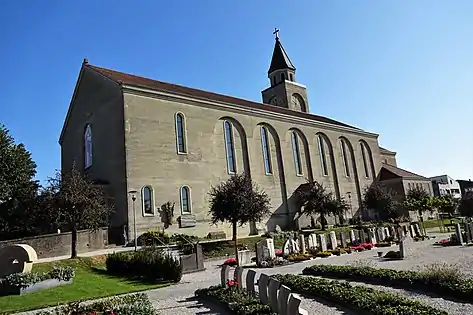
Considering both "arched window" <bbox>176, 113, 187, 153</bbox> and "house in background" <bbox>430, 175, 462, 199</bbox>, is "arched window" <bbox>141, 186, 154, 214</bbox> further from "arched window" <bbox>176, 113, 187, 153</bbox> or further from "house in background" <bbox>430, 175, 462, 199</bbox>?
"house in background" <bbox>430, 175, 462, 199</bbox>

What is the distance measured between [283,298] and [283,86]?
2273 inches

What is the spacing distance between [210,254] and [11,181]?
68.1 ft

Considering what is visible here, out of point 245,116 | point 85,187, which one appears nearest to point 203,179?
point 245,116

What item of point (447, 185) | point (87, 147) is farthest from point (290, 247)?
point (447, 185)

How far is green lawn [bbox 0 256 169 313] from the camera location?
12.7m

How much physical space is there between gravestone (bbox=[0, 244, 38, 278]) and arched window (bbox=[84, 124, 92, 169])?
21871 millimetres

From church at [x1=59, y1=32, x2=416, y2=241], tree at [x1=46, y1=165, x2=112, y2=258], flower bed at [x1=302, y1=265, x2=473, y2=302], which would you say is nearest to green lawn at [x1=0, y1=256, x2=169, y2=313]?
tree at [x1=46, y1=165, x2=112, y2=258]

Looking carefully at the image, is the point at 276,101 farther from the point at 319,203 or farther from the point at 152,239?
the point at 152,239

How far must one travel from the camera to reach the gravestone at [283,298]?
7.38 m

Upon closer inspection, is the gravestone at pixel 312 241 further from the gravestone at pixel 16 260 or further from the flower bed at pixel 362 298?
the gravestone at pixel 16 260

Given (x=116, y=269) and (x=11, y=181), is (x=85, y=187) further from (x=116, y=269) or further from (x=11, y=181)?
(x=11, y=181)

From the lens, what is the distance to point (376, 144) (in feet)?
199

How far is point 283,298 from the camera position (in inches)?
299

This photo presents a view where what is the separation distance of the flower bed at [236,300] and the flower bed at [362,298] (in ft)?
6.75
